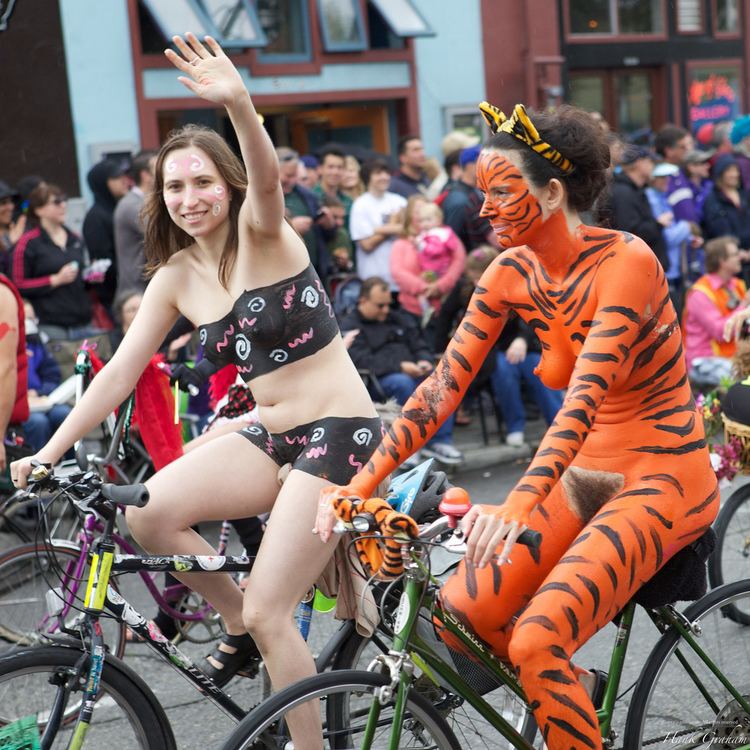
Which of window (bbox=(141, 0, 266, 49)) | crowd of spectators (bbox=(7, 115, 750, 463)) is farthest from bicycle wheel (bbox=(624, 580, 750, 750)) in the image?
window (bbox=(141, 0, 266, 49))

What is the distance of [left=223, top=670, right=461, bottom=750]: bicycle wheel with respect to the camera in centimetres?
281

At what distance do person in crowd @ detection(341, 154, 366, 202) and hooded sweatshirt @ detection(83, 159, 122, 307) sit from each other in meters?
2.13

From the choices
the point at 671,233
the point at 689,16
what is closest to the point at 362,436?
the point at 671,233

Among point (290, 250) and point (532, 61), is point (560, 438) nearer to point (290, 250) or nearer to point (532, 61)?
A: point (290, 250)

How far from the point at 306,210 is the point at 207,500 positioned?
5.60 meters

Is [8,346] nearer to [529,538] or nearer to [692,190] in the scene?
[529,538]

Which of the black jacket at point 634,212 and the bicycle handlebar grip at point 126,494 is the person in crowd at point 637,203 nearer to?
the black jacket at point 634,212

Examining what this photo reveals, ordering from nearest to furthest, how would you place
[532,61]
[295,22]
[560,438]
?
[560,438]
[295,22]
[532,61]

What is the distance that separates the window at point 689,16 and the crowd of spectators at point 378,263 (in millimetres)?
8325

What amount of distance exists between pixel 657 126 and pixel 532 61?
3.15 meters

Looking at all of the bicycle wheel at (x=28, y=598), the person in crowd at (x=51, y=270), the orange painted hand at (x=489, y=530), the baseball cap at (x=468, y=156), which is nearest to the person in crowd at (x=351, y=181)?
the baseball cap at (x=468, y=156)

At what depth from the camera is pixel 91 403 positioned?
3.66 meters

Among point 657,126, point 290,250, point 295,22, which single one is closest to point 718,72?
point 657,126

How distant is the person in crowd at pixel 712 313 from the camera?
8820 millimetres
